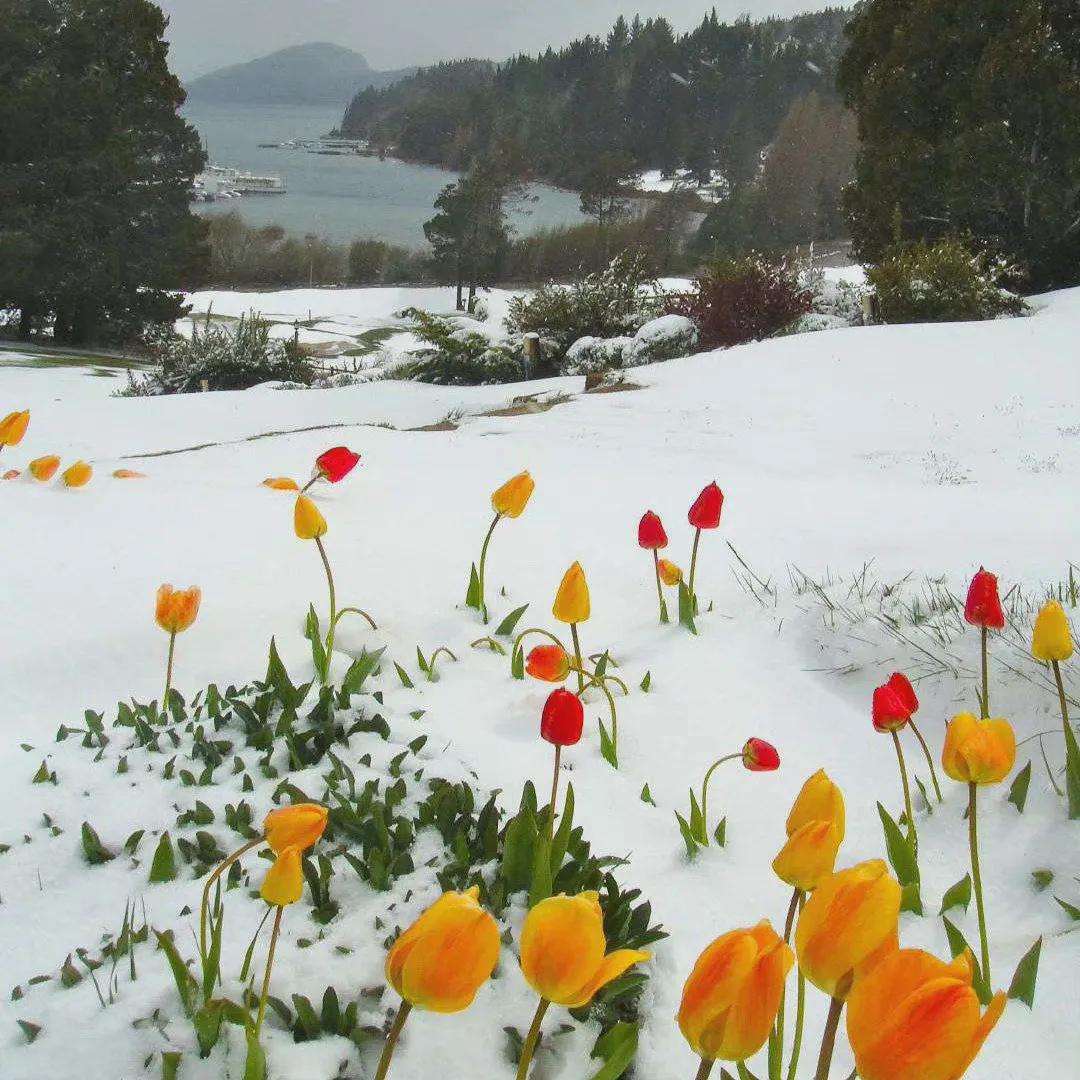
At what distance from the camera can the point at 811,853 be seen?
2.42 ft

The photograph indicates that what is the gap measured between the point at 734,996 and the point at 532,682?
1.32 m

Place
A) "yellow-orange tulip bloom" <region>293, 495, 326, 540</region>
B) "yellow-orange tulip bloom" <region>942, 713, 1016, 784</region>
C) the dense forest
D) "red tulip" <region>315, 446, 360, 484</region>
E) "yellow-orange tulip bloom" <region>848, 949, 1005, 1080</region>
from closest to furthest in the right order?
"yellow-orange tulip bloom" <region>848, 949, 1005, 1080</region> < "yellow-orange tulip bloom" <region>942, 713, 1016, 784</region> < "yellow-orange tulip bloom" <region>293, 495, 326, 540</region> < "red tulip" <region>315, 446, 360, 484</region> < the dense forest

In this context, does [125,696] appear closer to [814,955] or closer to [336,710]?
[336,710]

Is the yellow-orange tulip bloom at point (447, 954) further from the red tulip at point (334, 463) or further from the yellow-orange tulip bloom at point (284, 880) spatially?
the red tulip at point (334, 463)

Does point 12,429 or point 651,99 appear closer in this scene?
point 12,429

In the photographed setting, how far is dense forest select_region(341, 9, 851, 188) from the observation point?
63.4 m

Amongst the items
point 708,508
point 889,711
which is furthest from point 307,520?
point 889,711

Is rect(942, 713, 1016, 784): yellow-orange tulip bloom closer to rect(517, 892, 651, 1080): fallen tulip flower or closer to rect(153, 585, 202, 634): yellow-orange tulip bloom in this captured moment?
rect(517, 892, 651, 1080): fallen tulip flower

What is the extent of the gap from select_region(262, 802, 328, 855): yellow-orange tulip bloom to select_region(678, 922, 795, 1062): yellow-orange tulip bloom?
1.18 ft

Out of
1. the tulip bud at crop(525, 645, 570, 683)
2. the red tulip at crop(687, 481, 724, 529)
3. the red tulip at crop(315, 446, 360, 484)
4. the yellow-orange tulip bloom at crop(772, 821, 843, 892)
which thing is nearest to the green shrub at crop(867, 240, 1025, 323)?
the red tulip at crop(687, 481, 724, 529)

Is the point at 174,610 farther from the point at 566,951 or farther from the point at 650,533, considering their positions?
the point at 566,951

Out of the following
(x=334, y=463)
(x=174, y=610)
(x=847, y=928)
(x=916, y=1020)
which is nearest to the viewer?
(x=916, y=1020)

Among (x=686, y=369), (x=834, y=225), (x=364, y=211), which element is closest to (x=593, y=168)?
(x=834, y=225)

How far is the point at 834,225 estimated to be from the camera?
38.7 metres
